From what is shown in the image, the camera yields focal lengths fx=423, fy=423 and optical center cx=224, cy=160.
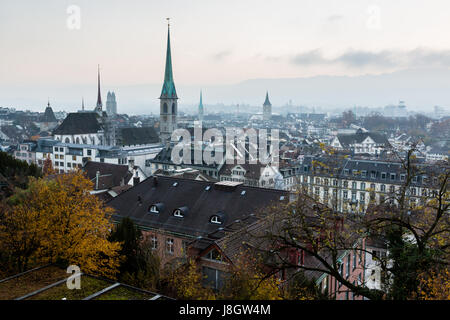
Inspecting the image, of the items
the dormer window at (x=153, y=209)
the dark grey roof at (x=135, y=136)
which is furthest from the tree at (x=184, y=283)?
the dark grey roof at (x=135, y=136)

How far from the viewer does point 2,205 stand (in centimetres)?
2595

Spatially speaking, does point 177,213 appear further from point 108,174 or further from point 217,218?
point 108,174

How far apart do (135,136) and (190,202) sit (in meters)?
74.9

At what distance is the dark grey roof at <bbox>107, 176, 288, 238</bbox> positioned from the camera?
30.7 m

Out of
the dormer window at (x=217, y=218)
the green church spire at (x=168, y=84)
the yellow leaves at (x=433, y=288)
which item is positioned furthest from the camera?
the green church spire at (x=168, y=84)

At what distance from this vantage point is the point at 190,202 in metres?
32.8

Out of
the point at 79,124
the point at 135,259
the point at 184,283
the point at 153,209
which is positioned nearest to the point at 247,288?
the point at 184,283

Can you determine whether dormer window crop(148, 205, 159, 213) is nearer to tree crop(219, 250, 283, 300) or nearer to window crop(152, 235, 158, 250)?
window crop(152, 235, 158, 250)

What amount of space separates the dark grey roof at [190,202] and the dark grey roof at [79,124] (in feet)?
238

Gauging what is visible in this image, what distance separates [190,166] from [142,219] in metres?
38.8

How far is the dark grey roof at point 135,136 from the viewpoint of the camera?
333 ft

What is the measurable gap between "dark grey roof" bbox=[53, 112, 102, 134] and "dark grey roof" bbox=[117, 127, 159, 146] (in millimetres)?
8747

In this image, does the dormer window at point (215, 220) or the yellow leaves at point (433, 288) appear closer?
the yellow leaves at point (433, 288)

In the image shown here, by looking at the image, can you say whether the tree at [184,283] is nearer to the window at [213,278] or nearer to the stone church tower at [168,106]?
the window at [213,278]
